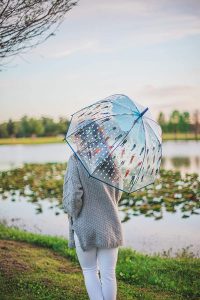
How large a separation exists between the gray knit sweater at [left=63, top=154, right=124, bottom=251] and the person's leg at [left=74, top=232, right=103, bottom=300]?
6 centimetres

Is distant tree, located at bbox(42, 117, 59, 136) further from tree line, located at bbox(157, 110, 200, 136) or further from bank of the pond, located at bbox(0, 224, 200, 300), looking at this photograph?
bank of the pond, located at bbox(0, 224, 200, 300)

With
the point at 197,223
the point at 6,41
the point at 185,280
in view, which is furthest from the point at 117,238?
the point at 197,223

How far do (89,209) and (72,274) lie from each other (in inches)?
87.1

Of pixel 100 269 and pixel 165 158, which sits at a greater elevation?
pixel 100 269

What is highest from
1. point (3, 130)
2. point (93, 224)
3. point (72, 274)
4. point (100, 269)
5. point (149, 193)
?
point (93, 224)

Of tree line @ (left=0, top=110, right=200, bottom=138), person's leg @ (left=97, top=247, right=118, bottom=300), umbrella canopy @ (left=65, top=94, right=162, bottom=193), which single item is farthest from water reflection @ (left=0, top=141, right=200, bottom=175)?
tree line @ (left=0, top=110, right=200, bottom=138)

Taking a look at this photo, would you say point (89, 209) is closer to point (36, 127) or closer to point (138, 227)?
point (138, 227)

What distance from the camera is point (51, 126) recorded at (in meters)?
110

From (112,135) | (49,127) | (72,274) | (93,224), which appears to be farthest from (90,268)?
(49,127)

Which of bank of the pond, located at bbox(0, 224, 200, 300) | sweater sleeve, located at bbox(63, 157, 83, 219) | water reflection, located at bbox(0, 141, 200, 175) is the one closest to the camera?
sweater sleeve, located at bbox(63, 157, 83, 219)

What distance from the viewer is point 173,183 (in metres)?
14.5

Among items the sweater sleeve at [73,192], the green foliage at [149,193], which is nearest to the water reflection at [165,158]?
the green foliage at [149,193]

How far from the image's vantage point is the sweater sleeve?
3320mm

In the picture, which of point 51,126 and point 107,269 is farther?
point 51,126
